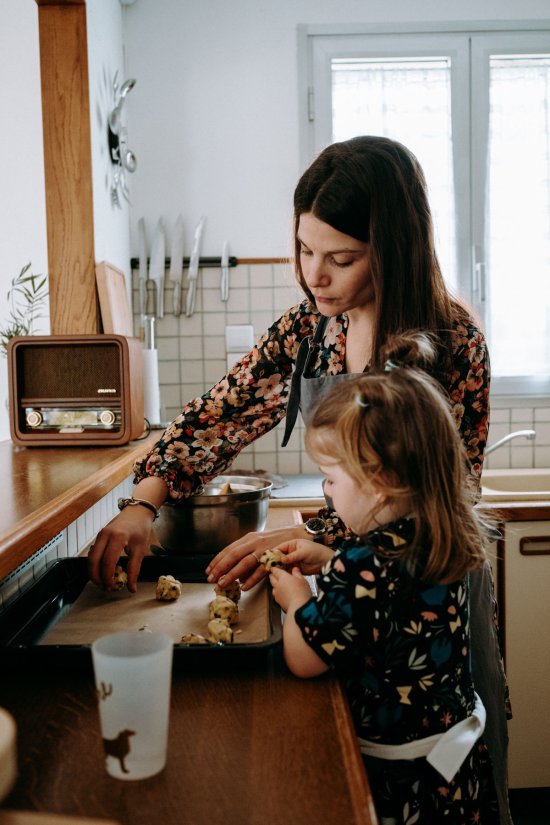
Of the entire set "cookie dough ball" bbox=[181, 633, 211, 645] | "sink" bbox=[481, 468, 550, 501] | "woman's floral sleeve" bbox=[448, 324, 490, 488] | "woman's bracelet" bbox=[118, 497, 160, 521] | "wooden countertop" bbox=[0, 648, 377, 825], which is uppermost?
"woman's floral sleeve" bbox=[448, 324, 490, 488]

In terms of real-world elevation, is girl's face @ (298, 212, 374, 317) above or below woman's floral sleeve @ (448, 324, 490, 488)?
above

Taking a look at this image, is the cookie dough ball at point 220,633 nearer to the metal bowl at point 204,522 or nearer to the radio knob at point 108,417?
the metal bowl at point 204,522

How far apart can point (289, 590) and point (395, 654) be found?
0.59 feet

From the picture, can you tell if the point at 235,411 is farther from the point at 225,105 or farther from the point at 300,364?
the point at 225,105

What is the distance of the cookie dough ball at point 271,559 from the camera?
43.1 inches

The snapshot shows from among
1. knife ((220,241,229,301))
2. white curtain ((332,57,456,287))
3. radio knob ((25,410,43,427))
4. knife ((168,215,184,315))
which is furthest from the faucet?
radio knob ((25,410,43,427))

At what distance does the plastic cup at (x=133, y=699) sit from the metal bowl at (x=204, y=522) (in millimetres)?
661

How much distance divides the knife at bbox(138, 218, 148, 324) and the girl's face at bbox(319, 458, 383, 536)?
1978 millimetres

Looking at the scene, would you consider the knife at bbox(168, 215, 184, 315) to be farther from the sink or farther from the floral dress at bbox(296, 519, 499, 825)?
the floral dress at bbox(296, 519, 499, 825)

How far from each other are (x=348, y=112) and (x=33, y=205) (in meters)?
1.29

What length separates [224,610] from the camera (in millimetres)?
1048

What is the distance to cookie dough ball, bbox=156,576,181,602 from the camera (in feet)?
3.76

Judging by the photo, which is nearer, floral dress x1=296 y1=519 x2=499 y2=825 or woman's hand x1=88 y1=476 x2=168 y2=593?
floral dress x1=296 y1=519 x2=499 y2=825

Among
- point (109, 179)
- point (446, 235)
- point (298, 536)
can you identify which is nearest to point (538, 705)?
point (298, 536)
